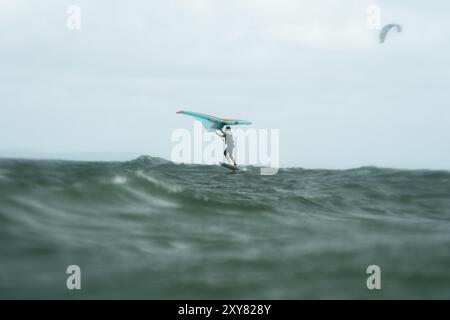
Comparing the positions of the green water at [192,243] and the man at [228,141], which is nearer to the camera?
the green water at [192,243]

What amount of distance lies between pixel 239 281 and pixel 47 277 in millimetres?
3757

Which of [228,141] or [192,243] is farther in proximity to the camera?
[228,141]

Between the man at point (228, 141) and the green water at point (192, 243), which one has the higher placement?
the man at point (228, 141)

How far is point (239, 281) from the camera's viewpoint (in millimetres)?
9773

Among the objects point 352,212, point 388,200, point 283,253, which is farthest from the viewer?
point 388,200

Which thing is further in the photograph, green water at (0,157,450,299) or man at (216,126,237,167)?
man at (216,126,237,167)

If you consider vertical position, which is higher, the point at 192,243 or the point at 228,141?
the point at 228,141

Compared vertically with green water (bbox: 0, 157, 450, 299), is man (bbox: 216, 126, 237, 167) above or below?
above

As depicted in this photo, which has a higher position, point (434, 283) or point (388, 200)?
point (388, 200)
